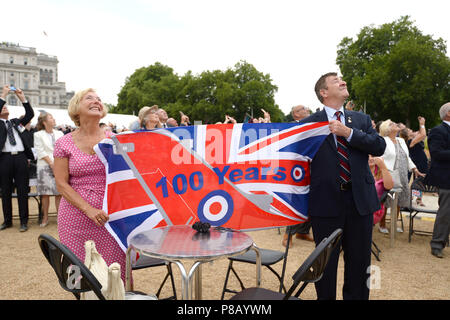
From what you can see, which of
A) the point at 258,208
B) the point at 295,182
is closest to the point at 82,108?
the point at 258,208

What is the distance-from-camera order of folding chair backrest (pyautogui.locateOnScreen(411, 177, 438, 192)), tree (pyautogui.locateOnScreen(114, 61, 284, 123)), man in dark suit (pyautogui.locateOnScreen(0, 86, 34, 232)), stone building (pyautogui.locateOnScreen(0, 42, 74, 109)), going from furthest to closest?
stone building (pyautogui.locateOnScreen(0, 42, 74, 109)), tree (pyautogui.locateOnScreen(114, 61, 284, 123)), man in dark suit (pyautogui.locateOnScreen(0, 86, 34, 232)), folding chair backrest (pyautogui.locateOnScreen(411, 177, 438, 192))

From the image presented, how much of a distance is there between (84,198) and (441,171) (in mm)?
4994

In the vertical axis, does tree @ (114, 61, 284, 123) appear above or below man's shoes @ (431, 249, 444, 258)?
above

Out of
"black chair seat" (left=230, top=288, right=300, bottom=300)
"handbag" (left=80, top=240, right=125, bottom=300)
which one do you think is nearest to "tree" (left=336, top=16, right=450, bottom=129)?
"black chair seat" (left=230, top=288, right=300, bottom=300)

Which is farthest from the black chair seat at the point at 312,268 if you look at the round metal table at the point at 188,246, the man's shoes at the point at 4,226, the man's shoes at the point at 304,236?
the man's shoes at the point at 4,226

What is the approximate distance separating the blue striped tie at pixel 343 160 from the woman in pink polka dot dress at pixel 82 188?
1959 millimetres

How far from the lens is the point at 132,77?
5884 centimetres

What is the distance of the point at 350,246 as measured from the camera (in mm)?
3004

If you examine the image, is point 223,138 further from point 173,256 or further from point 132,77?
point 132,77

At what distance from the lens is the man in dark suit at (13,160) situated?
6.65 meters

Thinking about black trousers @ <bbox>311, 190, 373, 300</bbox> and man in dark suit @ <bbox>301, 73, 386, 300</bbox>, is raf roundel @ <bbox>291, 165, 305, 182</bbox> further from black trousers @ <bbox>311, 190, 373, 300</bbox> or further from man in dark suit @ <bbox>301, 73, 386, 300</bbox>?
black trousers @ <bbox>311, 190, 373, 300</bbox>

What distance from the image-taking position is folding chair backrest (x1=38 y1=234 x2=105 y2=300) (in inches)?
75.9

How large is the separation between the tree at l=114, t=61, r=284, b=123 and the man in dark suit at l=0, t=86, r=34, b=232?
3989cm
